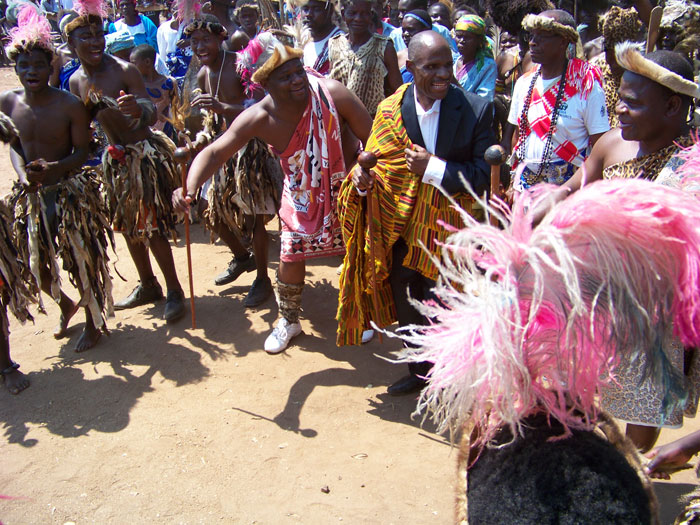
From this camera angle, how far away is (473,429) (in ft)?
5.88

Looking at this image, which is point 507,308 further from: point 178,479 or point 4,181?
point 4,181

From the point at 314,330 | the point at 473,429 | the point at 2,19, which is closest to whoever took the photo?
the point at 473,429

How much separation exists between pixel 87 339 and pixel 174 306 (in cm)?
72

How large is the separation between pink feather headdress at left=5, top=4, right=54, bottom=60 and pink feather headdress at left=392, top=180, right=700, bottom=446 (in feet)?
12.6

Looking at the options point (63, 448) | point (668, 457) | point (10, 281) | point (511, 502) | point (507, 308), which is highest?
point (507, 308)

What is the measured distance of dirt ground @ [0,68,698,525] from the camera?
10.2ft

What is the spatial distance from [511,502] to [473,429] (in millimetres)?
293

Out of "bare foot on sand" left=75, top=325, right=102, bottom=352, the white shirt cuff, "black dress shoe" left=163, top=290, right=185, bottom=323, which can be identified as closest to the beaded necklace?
the white shirt cuff

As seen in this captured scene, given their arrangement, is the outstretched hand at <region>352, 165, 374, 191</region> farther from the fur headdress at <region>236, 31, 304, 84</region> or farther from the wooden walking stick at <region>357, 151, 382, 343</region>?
the fur headdress at <region>236, 31, 304, 84</region>

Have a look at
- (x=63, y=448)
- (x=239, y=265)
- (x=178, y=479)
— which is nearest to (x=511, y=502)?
(x=178, y=479)

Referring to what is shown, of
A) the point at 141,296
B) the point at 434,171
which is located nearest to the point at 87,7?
the point at 141,296

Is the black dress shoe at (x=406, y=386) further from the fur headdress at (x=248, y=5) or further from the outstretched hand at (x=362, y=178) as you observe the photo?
the fur headdress at (x=248, y=5)

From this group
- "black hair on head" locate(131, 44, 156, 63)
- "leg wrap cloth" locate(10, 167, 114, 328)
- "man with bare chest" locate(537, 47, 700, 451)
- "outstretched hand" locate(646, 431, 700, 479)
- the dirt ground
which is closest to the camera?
"outstretched hand" locate(646, 431, 700, 479)

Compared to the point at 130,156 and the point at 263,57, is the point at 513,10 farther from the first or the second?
the point at 130,156
